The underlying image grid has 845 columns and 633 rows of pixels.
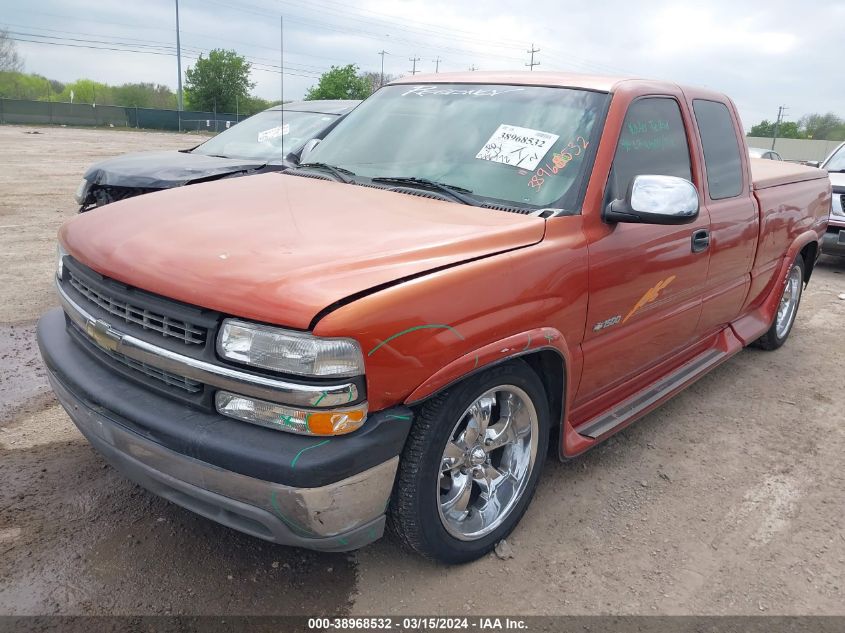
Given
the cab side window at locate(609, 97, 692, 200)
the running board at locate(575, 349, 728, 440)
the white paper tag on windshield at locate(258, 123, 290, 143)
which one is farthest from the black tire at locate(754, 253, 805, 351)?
the white paper tag on windshield at locate(258, 123, 290, 143)

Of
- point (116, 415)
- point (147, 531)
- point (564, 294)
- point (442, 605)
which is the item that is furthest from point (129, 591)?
point (564, 294)

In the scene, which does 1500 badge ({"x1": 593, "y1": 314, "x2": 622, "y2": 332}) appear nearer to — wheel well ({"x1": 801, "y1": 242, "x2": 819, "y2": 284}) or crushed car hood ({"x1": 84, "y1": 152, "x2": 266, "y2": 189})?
wheel well ({"x1": 801, "y1": 242, "x2": 819, "y2": 284})

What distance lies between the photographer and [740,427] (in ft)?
13.5

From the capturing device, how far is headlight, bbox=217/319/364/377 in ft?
6.63

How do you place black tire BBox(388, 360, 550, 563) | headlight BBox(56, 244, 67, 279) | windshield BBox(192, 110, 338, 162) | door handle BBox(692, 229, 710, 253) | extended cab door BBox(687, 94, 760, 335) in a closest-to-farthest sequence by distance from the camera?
black tire BBox(388, 360, 550, 563)
headlight BBox(56, 244, 67, 279)
door handle BBox(692, 229, 710, 253)
extended cab door BBox(687, 94, 760, 335)
windshield BBox(192, 110, 338, 162)

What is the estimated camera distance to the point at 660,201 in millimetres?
2822

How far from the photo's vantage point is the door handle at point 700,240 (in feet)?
11.6

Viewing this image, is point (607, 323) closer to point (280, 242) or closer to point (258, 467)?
point (280, 242)

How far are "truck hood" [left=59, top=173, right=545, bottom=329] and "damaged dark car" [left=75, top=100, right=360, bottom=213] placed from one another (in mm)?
2382

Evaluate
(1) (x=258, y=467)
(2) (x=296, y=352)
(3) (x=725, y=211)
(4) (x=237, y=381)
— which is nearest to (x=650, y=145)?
(3) (x=725, y=211)

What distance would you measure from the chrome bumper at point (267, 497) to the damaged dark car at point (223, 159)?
337 centimetres

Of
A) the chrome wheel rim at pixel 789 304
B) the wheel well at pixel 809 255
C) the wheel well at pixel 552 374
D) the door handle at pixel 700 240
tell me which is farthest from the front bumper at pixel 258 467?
the wheel well at pixel 809 255

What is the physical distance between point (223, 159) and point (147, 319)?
4797mm

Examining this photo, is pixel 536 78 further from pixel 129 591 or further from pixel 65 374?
pixel 129 591
